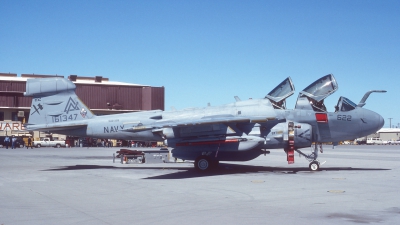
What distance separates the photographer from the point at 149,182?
1367 centimetres

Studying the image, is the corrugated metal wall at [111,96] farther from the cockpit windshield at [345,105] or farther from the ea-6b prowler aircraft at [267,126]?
the cockpit windshield at [345,105]

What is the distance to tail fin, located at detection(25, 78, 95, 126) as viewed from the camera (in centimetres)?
1878

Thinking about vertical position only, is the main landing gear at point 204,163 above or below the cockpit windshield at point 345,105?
below

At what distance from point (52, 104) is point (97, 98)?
47.4 metres

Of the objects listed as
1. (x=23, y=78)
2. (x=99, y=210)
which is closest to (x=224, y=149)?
(x=99, y=210)

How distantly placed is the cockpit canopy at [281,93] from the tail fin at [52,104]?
891 centimetres

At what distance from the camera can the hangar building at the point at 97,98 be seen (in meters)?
64.0

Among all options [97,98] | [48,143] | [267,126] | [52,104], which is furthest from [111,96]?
[267,126]

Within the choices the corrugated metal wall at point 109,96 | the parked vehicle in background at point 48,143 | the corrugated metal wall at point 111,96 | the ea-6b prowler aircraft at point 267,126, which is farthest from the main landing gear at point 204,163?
the corrugated metal wall at point 111,96

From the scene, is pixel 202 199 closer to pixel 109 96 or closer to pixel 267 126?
pixel 267 126

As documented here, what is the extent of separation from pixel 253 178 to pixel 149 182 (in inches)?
150

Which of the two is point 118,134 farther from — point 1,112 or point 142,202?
point 1,112

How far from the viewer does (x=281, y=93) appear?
17.1 metres

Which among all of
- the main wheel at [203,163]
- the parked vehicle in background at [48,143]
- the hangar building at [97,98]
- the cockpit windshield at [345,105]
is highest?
the hangar building at [97,98]
